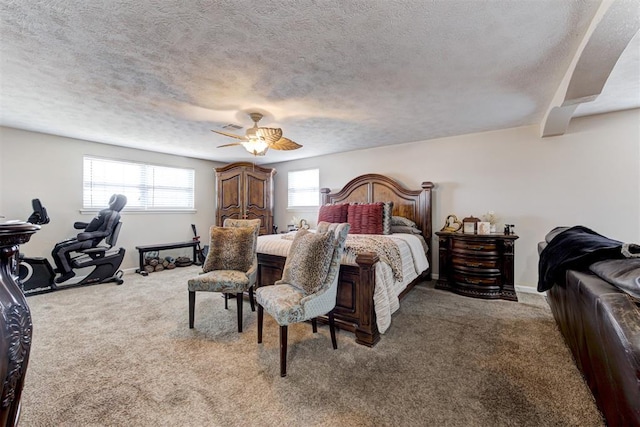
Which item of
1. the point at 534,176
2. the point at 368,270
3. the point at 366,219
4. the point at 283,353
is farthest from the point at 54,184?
the point at 534,176

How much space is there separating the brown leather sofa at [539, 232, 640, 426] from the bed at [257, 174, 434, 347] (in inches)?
50.5

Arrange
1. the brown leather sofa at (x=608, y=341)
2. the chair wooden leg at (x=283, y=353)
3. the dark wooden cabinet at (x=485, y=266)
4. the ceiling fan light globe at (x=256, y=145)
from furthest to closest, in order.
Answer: the dark wooden cabinet at (x=485, y=266)
the ceiling fan light globe at (x=256, y=145)
the chair wooden leg at (x=283, y=353)
the brown leather sofa at (x=608, y=341)

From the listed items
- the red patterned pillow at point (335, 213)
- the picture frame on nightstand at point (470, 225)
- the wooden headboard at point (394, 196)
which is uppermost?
the wooden headboard at point (394, 196)

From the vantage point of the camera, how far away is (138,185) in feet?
17.4

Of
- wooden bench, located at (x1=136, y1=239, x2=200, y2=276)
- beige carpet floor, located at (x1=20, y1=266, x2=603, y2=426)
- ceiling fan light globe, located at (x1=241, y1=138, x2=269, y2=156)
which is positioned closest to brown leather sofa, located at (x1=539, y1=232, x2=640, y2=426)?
beige carpet floor, located at (x1=20, y1=266, x2=603, y2=426)

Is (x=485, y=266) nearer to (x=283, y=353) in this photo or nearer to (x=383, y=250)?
(x=383, y=250)

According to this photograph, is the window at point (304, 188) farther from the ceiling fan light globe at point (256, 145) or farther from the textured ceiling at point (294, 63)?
the ceiling fan light globe at point (256, 145)

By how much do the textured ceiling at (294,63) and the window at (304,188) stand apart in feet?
7.20

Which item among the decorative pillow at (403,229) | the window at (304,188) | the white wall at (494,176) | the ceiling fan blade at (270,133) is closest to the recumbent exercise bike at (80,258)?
the white wall at (494,176)

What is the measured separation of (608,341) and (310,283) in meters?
1.70

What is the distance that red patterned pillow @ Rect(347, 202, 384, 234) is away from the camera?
4.07 m

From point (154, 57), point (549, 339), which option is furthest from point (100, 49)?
point (549, 339)

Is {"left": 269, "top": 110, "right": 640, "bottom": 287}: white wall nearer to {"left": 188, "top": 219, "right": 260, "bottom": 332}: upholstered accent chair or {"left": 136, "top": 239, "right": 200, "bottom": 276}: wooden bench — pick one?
{"left": 188, "top": 219, "right": 260, "bottom": 332}: upholstered accent chair

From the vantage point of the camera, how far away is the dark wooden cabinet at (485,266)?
361cm
